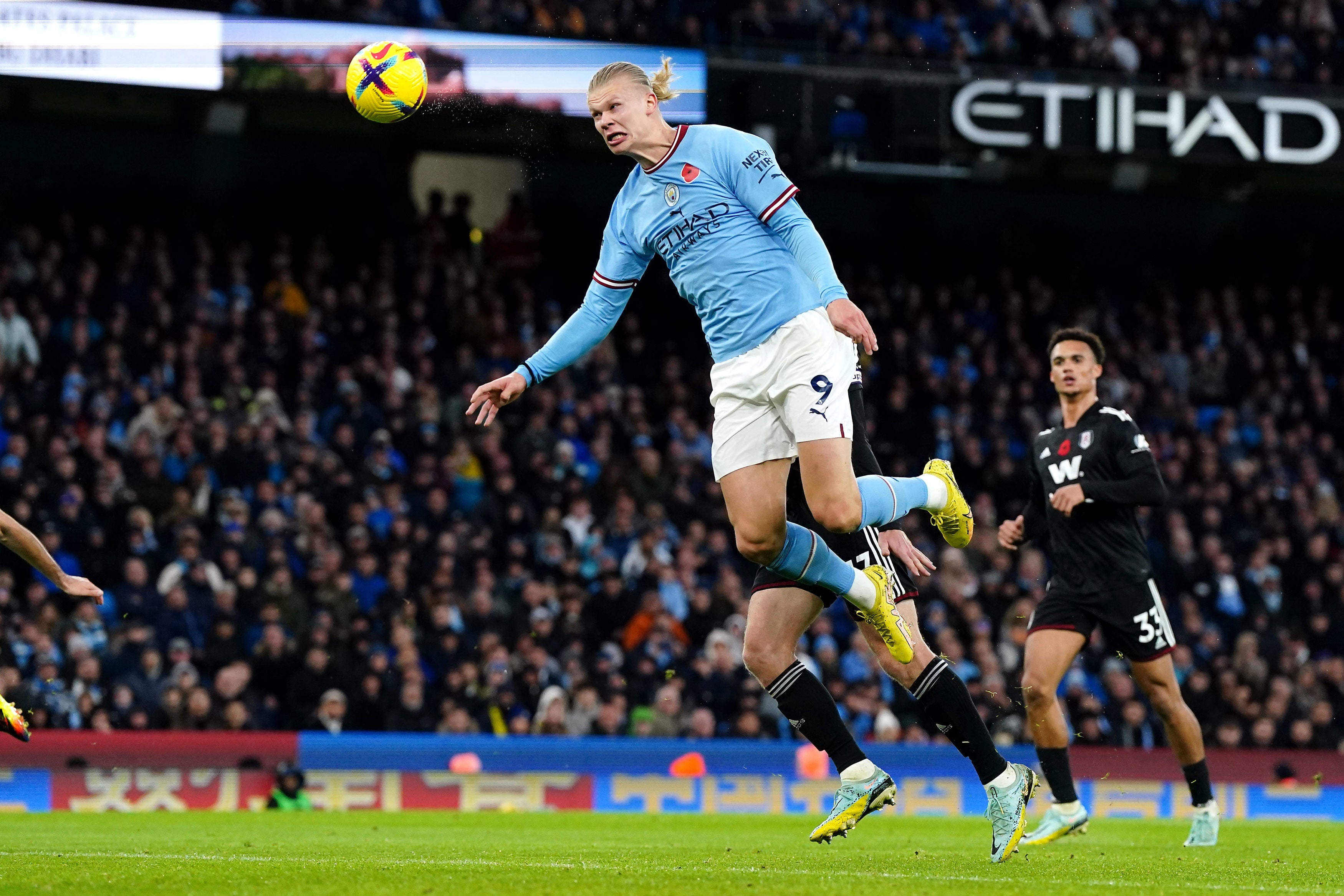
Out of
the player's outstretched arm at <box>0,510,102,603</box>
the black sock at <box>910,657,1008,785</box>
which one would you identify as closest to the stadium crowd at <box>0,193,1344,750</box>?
the player's outstretched arm at <box>0,510,102,603</box>

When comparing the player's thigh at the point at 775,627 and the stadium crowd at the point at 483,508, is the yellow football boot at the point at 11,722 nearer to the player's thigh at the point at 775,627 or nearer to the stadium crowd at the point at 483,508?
the player's thigh at the point at 775,627

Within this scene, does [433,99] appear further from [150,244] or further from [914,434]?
[914,434]

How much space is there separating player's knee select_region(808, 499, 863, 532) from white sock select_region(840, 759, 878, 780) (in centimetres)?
88

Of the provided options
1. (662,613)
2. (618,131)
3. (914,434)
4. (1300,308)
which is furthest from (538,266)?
(618,131)

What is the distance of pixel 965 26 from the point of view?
2100 centimetres

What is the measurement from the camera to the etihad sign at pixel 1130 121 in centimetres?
1942

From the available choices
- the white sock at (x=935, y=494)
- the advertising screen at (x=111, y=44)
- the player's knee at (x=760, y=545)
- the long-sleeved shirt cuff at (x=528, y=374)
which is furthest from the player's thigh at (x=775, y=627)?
the advertising screen at (x=111, y=44)

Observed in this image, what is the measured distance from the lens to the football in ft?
30.5

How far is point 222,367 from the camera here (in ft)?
55.3

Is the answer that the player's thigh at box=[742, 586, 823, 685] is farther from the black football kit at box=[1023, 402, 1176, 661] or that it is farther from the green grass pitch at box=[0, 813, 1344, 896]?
the black football kit at box=[1023, 402, 1176, 661]

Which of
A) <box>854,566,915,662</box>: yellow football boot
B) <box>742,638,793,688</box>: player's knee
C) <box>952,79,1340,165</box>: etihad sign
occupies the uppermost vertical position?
<box>952,79,1340,165</box>: etihad sign

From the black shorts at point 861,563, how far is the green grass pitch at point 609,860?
108 cm

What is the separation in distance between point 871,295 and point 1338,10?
691 cm

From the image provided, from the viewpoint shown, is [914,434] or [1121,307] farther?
[1121,307]
